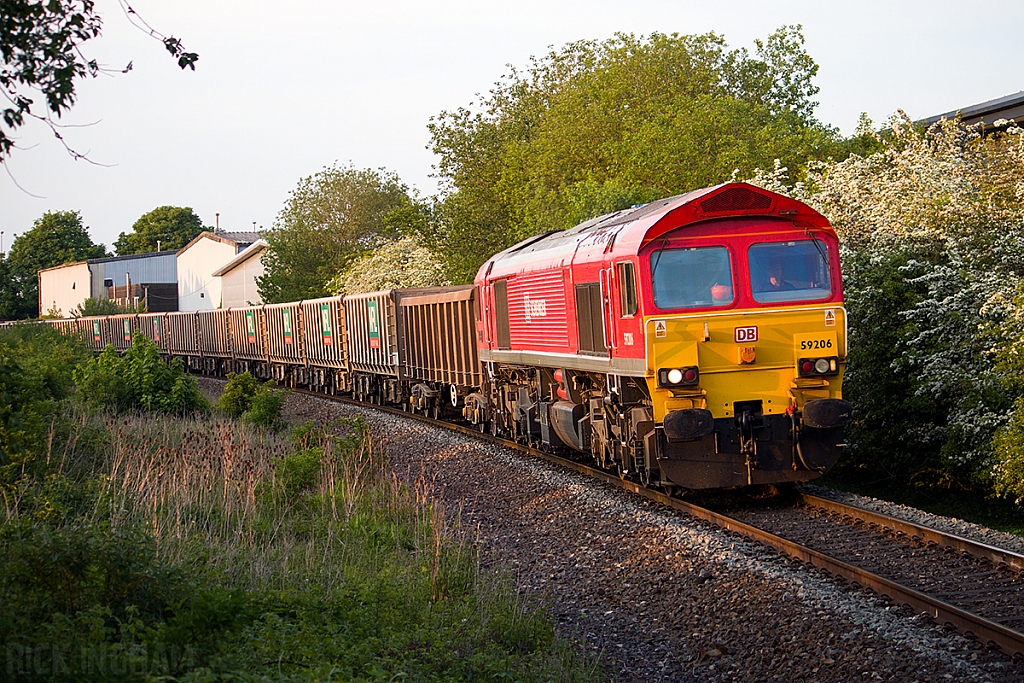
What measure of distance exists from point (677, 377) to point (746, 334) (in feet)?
3.02

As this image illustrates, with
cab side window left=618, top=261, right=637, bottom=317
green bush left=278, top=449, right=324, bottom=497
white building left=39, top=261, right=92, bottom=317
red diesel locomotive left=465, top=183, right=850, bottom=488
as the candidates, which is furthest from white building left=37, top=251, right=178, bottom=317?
red diesel locomotive left=465, top=183, right=850, bottom=488

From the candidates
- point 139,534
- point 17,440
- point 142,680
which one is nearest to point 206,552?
point 139,534

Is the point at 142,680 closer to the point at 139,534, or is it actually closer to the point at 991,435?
the point at 139,534

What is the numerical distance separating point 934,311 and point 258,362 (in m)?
28.0

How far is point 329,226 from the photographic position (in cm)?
6181

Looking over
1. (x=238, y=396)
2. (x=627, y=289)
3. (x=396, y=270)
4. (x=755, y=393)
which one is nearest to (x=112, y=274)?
(x=396, y=270)

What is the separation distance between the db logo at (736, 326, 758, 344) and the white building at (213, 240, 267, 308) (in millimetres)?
59098

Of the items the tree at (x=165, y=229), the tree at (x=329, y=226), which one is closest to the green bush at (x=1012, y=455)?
the tree at (x=329, y=226)

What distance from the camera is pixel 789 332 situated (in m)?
10.7

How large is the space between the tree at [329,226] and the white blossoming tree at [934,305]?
1765 inches

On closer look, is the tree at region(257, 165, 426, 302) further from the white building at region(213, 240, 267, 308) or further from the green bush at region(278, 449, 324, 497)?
the green bush at region(278, 449, 324, 497)

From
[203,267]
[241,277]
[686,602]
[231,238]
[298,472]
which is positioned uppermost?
[231,238]

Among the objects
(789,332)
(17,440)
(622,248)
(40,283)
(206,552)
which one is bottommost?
(206,552)

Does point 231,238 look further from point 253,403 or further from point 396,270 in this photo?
point 253,403
